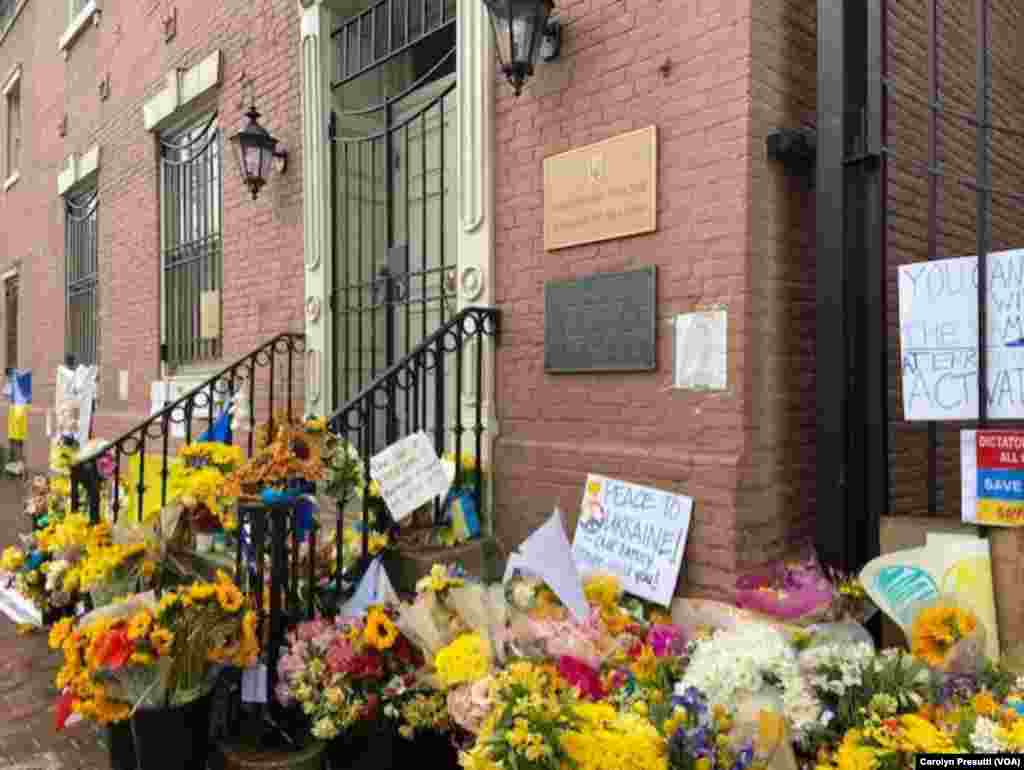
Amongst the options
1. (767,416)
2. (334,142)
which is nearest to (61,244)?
(334,142)

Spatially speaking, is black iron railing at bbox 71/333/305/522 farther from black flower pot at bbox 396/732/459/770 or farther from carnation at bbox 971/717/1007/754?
carnation at bbox 971/717/1007/754

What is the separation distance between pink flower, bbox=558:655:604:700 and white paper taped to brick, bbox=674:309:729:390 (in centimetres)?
133

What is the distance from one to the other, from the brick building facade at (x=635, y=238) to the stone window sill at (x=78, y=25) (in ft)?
13.7

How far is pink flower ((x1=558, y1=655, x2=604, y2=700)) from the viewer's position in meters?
2.42

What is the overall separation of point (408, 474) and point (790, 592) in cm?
168

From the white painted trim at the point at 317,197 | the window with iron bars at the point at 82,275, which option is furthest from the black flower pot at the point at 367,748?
the window with iron bars at the point at 82,275

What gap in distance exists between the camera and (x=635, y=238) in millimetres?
3611

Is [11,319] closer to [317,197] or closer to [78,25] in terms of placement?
[78,25]

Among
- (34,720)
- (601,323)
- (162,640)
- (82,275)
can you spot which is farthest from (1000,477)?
(82,275)

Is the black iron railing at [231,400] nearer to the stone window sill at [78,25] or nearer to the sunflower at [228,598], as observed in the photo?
the sunflower at [228,598]

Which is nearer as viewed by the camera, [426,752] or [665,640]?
[665,640]

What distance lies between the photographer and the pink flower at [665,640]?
2717mm

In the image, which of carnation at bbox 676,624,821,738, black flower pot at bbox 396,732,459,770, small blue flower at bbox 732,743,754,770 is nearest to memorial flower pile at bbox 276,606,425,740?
black flower pot at bbox 396,732,459,770

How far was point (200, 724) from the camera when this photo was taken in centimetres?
309
